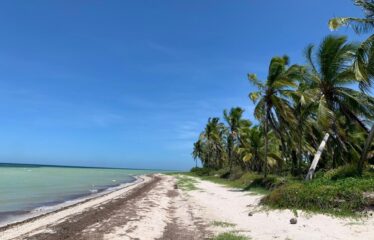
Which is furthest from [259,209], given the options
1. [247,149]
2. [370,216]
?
[247,149]

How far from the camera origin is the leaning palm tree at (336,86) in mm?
19172

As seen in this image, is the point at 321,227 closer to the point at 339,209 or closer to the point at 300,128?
the point at 339,209

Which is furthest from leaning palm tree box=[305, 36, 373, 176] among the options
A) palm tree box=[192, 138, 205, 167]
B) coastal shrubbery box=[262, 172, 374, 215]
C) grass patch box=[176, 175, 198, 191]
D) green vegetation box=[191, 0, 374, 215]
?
palm tree box=[192, 138, 205, 167]

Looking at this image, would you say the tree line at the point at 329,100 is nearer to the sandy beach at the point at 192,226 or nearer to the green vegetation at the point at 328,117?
the green vegetation at the point at 328,117

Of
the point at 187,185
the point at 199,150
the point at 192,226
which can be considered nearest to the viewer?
A: the point at 192,226

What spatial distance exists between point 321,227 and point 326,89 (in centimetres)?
1171

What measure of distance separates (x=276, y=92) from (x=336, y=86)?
223 inches

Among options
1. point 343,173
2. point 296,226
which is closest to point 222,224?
point 296,226

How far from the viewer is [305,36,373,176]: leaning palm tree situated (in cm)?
1917

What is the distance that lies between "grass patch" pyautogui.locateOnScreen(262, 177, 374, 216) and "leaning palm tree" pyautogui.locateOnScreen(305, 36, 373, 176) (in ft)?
19.0

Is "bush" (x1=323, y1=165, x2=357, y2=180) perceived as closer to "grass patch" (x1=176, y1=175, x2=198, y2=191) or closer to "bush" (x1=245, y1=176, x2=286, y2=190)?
"bush" (x1=245, y1=176, x2=286, y2=190)

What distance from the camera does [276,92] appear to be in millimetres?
25344

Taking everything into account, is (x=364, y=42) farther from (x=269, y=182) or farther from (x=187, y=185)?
(x=187, y=185)

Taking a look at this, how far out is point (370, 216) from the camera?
1069cm
